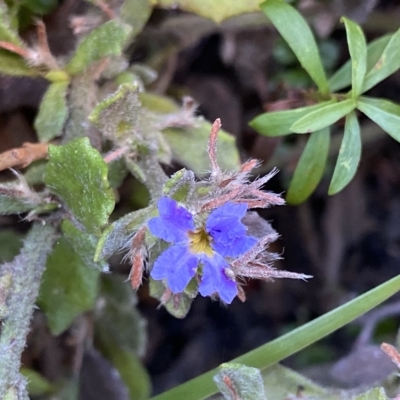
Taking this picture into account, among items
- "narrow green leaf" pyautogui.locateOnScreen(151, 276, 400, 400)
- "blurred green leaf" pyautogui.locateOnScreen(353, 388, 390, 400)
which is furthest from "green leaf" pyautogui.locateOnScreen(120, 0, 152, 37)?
"blurred green leaf" pyautogui.locateOnScreen(353, 388, 390, 400)

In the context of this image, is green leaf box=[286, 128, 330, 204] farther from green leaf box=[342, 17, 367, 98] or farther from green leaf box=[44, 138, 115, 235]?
green leaf box=[44, 138, 115, 235]

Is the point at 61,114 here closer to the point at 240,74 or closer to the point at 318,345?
the point at 240,74

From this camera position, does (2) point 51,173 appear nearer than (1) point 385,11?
Yes

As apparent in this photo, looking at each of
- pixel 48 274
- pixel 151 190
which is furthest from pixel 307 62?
pixel 48 274

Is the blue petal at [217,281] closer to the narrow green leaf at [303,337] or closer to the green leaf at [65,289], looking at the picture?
the narrow green leaf at [303,337]

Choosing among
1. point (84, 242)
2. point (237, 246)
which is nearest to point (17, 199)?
point (84, 242)

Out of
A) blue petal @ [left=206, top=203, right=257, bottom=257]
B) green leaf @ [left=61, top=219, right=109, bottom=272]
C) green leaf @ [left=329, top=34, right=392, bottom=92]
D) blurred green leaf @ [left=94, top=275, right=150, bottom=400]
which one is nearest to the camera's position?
blue petal @ [left=206, top=203, right=257, bottom=257]

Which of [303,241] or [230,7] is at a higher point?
[230,7]
